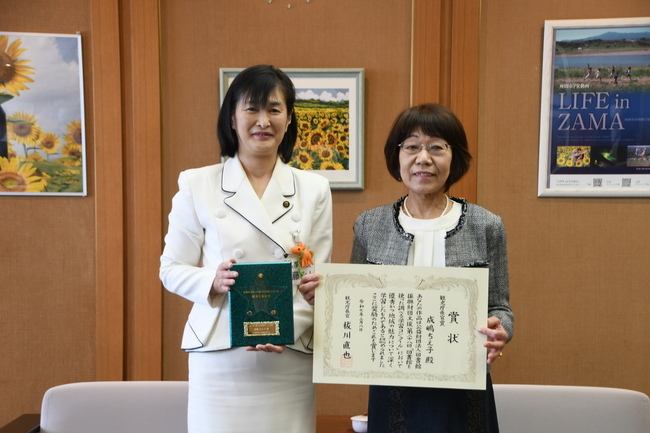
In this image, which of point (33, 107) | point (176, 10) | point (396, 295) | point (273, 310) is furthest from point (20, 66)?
point (396, 295)

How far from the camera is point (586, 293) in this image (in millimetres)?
2811

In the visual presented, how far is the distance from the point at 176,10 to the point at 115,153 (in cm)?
76

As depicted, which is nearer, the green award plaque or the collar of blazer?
the green award plaque

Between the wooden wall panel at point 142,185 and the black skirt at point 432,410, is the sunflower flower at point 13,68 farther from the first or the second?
the black skirt at point 432,410

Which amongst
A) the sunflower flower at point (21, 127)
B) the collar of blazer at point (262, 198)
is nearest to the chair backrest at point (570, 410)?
the collar of blazer at point (262, 198)

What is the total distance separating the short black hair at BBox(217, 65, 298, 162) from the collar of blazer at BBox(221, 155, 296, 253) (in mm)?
63

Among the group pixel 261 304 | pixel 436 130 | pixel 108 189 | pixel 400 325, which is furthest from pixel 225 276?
pixel 108 189

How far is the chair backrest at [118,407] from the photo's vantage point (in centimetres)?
196

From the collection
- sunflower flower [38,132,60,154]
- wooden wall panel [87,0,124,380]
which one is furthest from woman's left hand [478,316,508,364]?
sunflower flower [38,132,60,154]

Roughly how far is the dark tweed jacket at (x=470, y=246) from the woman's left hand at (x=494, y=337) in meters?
0.06

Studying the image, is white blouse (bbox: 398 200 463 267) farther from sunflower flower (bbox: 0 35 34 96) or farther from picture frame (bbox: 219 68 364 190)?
sunflower flower (bbox: 0 35 34 96)

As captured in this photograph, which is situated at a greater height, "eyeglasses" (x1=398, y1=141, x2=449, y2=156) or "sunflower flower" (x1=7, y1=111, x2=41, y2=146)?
"sunflower flower" (x1=7, y1=111, x2=41, y2=146)

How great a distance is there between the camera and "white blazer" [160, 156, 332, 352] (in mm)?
1537

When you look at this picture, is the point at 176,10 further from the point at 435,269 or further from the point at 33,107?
the point at 435,269
